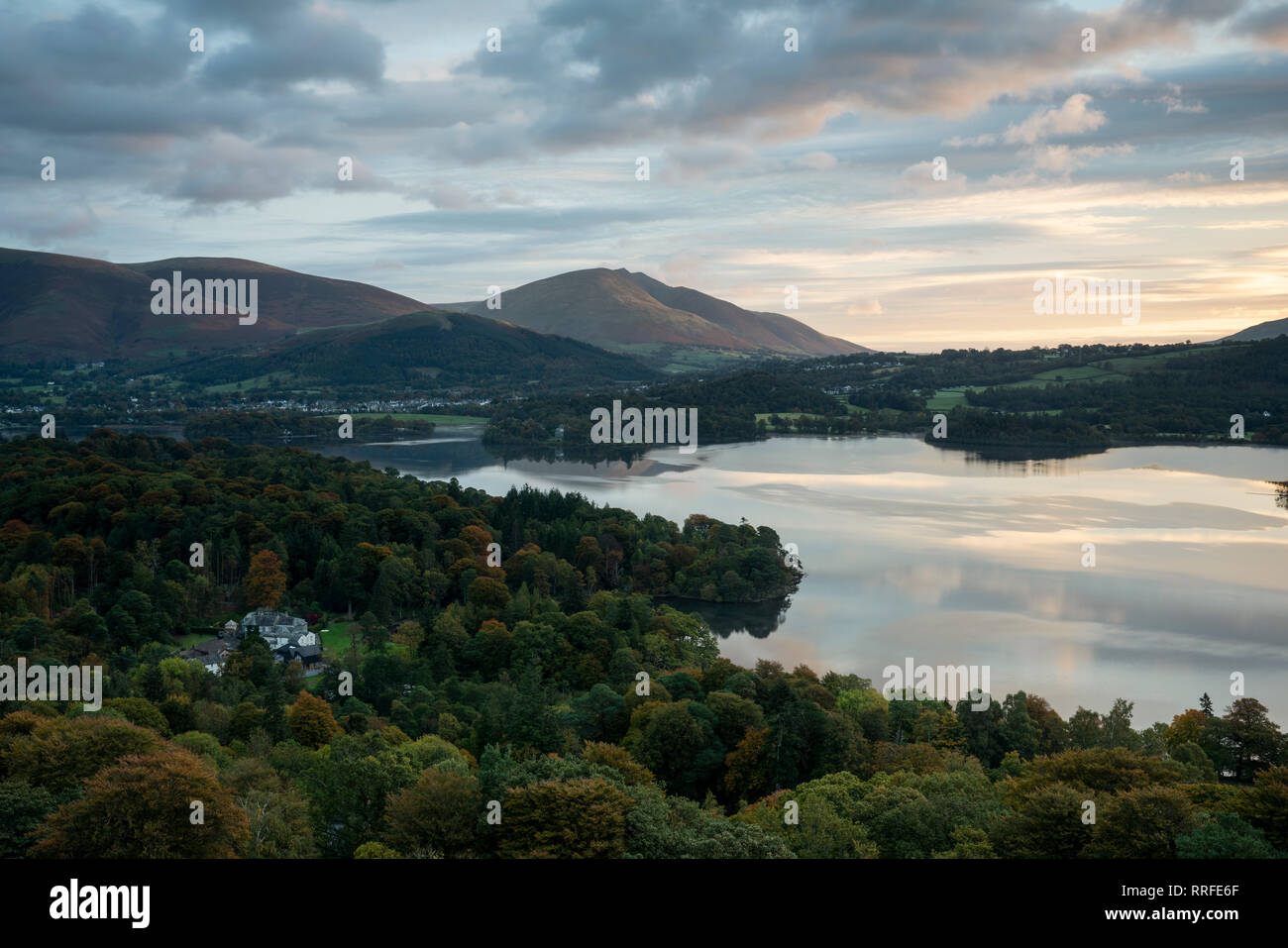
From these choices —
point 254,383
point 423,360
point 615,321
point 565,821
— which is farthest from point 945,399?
point 615,321

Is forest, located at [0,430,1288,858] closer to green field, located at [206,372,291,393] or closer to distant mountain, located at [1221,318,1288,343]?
green field, located at [206,372,291,393]

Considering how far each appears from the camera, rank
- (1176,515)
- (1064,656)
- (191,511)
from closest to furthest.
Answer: (1064,656) → (191,511) → (1176,515)

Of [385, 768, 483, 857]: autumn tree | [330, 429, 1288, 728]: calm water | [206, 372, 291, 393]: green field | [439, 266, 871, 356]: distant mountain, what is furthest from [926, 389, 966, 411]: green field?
[439, 266, 871, 356]: distant mountain

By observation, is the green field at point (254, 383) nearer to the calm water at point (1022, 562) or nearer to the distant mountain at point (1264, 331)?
the calm water at point (1022, 562)

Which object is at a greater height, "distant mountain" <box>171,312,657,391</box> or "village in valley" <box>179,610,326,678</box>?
"distant mountain" <box>171,312,657,391</box>
